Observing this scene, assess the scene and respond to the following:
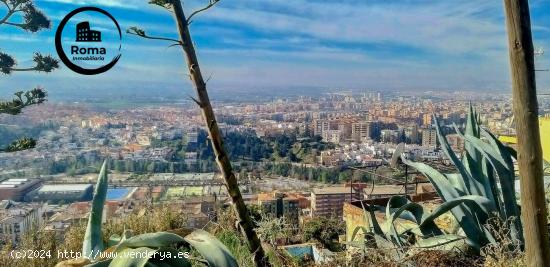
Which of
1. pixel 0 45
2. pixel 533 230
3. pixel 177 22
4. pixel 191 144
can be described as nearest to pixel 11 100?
pixel 0 45

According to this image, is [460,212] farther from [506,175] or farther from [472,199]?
[506,175]

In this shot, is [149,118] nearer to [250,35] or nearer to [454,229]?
A: [250,35]

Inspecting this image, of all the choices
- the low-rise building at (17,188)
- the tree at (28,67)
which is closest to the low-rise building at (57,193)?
the low-rise building at (17,188)

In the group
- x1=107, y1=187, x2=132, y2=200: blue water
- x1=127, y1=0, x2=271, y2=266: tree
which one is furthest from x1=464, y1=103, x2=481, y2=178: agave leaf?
x1=107, y1=187, x2=132, y2=200: blue water

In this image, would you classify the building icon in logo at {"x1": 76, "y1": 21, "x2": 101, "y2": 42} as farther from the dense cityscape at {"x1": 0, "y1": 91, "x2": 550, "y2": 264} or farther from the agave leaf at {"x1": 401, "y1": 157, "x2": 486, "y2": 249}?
the agave leaf at {"x1": 401, "y1": 157, "x2": 486, "y2": 249}

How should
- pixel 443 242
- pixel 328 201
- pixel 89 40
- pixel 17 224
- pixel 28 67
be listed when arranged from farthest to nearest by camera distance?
pixel 328 201 → pixel 28 67 → pixel 17 224 → pixel 89 40 → pixel 443 242

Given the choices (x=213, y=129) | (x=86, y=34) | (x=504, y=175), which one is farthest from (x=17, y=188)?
(x=504, y=175)

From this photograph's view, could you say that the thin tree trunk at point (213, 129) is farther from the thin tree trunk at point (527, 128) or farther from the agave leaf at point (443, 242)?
the thin tree trunk at point (527, 128)
